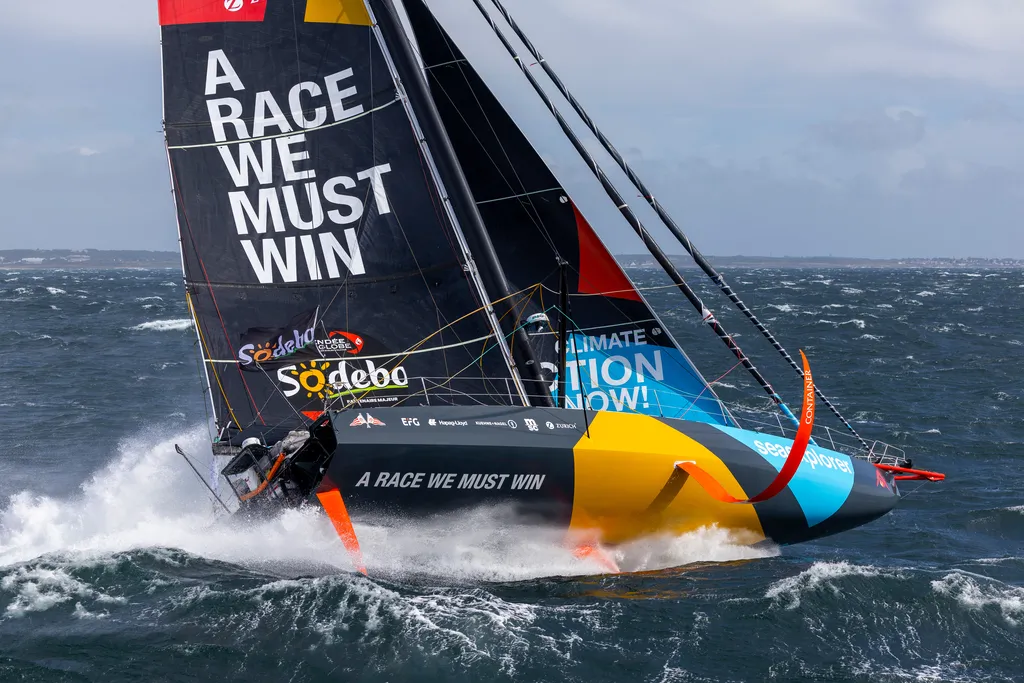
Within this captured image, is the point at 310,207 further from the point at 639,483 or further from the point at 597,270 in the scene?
the point at 639,483

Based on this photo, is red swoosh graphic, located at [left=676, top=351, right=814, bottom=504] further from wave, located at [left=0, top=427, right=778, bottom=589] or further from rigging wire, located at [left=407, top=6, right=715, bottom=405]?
rigging wire, located at [left=407, top=6, right=715, bottom=405]

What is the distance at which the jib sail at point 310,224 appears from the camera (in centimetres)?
1132

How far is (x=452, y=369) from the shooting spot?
11688 mm

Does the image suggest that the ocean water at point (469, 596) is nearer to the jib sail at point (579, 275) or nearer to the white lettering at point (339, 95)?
the jib sail at point (579, 275)

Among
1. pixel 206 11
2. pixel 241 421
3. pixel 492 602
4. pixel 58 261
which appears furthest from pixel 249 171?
pixel 58 261

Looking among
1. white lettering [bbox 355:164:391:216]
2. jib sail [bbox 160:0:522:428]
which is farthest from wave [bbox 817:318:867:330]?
white lettering [bbox 355:164:391:216]

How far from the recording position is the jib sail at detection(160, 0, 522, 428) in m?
11.3

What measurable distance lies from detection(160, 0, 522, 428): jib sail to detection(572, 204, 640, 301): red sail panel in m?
1.49

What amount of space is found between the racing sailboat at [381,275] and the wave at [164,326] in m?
26.2

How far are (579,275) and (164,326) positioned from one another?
29407 mm

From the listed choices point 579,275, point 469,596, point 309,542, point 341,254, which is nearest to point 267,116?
point 341,254

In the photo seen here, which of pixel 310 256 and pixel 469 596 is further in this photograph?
pixel 310 256

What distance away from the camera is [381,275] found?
38.1 ft

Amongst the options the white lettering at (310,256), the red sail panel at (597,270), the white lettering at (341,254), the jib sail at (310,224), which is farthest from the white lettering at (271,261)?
the red sail panel at (597,270)
